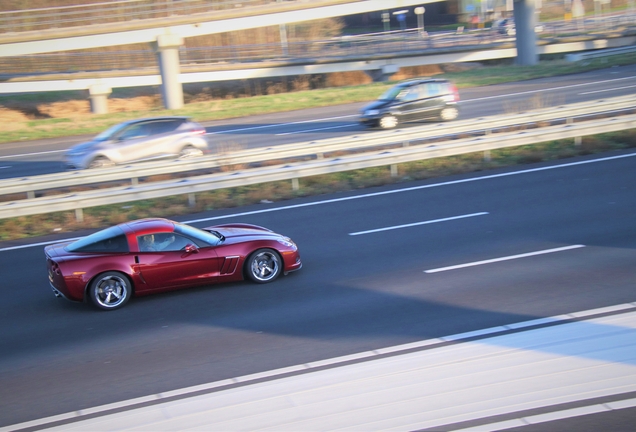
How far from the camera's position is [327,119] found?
88.3 feet

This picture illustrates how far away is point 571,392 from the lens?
18.7 feet

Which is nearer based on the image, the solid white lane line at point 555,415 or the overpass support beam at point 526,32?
the solid white lane line at point 555,415

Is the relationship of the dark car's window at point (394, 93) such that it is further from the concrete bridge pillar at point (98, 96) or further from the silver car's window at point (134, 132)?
the concrete bridge pillar at point (98, 96)

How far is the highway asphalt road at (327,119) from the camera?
2222 centimetres

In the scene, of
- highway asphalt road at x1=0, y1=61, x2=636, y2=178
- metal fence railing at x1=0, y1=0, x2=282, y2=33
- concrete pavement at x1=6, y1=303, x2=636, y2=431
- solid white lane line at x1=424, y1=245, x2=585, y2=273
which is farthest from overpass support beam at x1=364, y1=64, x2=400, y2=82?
concrete pavement at x1=6, y1=303, x2=636, y2=431

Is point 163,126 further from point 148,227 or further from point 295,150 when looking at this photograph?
point 148,227

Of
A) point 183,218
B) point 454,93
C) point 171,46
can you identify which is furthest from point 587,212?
point 171,46

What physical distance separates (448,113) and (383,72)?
21572 millimetres

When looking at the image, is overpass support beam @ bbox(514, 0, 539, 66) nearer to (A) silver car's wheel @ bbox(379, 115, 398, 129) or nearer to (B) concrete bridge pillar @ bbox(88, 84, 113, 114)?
(A) silver car's wheel @ bbox(379, 115, 398, 129)

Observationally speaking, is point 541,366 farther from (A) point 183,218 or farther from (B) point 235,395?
(A) point 183,218

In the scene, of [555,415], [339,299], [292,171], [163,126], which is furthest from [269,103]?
[555,415]

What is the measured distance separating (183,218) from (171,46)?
83.2ft

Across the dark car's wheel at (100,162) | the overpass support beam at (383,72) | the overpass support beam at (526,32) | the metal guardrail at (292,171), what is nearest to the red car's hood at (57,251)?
the metal guardrail at (292,171)

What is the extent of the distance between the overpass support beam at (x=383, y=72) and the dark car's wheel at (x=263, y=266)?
36040 millimetres
